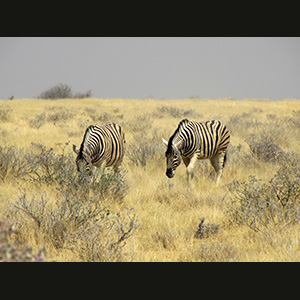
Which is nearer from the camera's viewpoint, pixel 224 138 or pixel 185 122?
pixel 185 122

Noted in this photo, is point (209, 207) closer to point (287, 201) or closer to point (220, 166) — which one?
point (287, 201)

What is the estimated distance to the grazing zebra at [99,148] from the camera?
6.96 m

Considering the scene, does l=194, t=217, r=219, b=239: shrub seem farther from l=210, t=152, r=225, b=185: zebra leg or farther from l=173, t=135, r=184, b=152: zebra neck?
l=210, t=152, r=225, b=185: zebra leg

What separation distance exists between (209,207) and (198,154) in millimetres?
2003

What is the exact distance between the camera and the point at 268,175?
30.2 feet

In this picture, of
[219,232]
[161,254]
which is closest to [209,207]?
[219,232]

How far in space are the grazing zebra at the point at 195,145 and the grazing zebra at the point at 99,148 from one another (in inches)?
41.3

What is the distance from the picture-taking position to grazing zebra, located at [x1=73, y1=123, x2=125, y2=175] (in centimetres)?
696

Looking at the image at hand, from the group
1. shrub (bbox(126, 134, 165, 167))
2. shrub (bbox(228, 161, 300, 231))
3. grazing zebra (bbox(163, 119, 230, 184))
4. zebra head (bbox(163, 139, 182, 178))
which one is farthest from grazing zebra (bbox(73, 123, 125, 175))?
shrub (bbox(228, 161, 300, 231))

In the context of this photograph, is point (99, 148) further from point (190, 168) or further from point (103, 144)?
point (190, 168)

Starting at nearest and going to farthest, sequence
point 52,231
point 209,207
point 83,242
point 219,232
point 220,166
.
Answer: point 83,242 < point 52,231 < point 219,232 < point 209,207 < point 220,166

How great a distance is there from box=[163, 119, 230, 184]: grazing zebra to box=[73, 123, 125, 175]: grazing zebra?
105cm

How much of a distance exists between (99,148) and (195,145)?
6.62 feet

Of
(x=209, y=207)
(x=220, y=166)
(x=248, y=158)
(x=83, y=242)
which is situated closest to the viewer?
(x=83, y=242)
